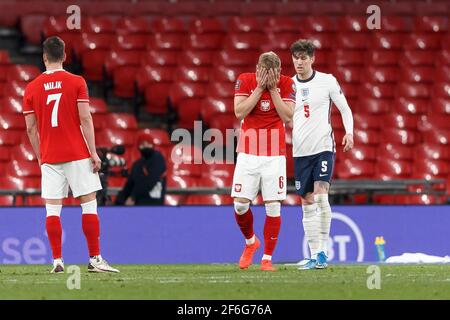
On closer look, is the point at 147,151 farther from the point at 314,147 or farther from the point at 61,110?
the point at 61,110

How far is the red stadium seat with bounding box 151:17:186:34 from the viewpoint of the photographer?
2000 centimetres

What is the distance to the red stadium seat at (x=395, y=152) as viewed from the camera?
58.6 ft

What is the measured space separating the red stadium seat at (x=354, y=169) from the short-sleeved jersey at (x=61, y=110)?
7.61 m

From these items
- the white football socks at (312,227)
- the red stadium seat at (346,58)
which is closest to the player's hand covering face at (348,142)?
the white football socks at (312,227)

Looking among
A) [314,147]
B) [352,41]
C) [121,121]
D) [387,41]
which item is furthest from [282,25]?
[314,147]

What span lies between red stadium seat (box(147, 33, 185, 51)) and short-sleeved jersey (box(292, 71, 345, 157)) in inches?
325

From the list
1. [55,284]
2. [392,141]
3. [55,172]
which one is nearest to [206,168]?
[392,141]

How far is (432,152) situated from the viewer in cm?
1792

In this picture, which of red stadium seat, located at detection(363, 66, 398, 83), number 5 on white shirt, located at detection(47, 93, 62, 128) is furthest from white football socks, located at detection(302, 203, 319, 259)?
red stadium seat, located at detection(363, 66, 398, 83)

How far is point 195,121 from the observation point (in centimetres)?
1859

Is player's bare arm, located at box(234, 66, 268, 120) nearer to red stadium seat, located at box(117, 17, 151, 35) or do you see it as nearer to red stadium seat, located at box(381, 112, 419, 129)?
red stadium seat, located at box(381, 112, 419, 129)

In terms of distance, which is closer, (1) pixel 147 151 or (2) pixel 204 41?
(1) pixel 147 151

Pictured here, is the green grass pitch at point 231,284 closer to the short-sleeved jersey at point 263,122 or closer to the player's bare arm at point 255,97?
the short-sleeved jersey at point 263,122

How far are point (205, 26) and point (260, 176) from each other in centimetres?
958
